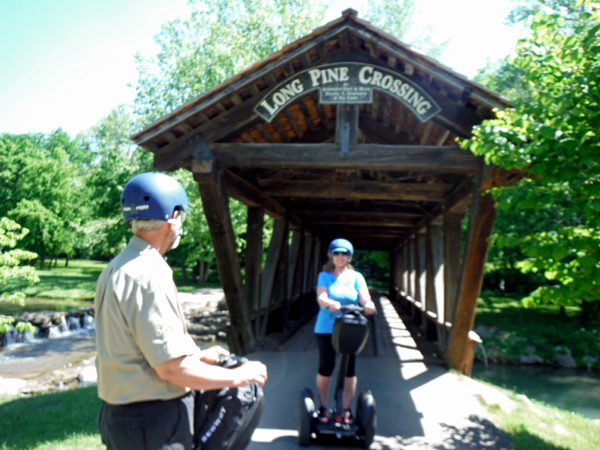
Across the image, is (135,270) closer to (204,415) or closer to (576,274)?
(204,415)

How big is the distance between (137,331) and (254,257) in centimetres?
581

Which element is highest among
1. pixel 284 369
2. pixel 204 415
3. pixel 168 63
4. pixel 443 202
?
pixel 168 63

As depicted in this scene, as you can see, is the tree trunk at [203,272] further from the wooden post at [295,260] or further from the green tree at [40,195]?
the wooden post at [295,260]

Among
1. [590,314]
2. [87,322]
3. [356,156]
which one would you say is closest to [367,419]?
[356,156]

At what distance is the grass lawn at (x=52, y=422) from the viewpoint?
4.64m

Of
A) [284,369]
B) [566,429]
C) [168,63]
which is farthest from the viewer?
[168,63]

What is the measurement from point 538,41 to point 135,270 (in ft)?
12.1

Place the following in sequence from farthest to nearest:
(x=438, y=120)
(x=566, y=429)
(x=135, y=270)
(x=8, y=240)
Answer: (x=8, y=240)
(x=438, y=120)
(x=566, y=429)
(x=135, y=270)

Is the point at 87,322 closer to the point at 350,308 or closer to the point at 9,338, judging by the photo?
the point at 9,338

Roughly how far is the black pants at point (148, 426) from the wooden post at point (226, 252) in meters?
4.29

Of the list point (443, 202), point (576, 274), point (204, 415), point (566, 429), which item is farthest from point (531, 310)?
point (204, 415)

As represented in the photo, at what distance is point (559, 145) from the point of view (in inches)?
136

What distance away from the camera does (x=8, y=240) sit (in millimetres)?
7105

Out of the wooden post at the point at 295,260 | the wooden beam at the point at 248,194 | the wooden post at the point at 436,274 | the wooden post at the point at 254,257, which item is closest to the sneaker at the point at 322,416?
the wooden beam at the point at 248,194
